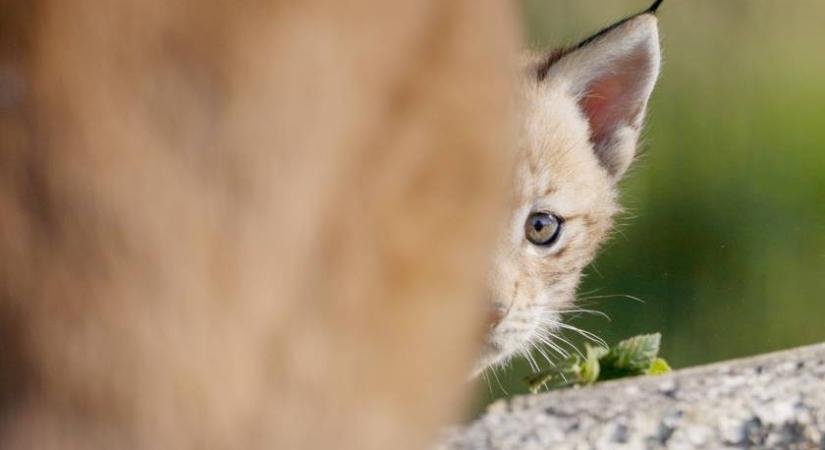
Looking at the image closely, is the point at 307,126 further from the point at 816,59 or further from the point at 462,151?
the point at 816,59

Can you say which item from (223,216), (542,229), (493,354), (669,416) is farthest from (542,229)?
(223,216)

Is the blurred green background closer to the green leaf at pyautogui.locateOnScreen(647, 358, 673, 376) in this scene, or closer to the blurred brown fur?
the green leaf at pyautogui.locateOnScreen(647, 358, 673, 376)

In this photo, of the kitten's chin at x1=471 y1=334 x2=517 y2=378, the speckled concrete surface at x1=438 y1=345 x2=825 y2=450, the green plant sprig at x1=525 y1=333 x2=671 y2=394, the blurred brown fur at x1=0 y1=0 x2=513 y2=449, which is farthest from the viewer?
the green plant sprig at x1=525 y1=333 x2=671 y2=394

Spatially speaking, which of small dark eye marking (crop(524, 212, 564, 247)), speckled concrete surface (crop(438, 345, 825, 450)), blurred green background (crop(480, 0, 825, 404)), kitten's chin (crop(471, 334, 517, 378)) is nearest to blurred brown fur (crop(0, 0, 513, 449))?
speckled concrete surface (crop(438, 345, 825, 450))

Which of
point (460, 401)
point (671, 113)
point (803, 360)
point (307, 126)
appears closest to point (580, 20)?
point (671, 113)

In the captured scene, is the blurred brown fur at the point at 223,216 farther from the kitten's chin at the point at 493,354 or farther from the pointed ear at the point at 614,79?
the pointed ear at the point at 614,79

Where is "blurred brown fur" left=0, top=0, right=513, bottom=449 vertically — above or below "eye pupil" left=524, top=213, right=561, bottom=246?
below

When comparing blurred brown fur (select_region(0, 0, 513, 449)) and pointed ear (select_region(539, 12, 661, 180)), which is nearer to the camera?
blurred brown fur (select_region(0, 0, 513, 449))
